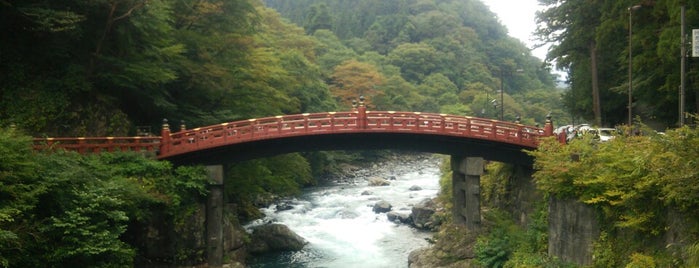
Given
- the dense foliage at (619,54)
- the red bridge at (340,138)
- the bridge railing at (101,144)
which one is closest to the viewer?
the bridge railing at (101,144)

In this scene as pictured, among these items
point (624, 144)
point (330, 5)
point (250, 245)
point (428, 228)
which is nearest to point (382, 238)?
point (428, 228)

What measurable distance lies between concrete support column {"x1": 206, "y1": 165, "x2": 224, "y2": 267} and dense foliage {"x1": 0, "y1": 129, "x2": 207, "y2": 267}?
4099mm

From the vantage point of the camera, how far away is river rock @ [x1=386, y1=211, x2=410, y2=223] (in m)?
38.7

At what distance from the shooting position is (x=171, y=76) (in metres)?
27.6

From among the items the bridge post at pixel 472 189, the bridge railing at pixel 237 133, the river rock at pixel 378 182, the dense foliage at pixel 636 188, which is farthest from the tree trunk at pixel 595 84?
the river rock at pixel 378 182

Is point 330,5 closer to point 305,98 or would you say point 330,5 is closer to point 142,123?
point 305,98

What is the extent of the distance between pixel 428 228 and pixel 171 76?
715 inches

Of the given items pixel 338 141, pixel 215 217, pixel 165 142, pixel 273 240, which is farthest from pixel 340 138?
pixel 165 142

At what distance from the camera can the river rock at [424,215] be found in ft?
121

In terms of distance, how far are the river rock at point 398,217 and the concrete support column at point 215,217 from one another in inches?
583

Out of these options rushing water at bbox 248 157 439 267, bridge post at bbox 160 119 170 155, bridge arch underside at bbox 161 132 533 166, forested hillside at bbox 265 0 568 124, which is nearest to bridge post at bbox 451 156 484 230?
bridge arch underside at bbox 161 132 533 166

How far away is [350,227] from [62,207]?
21.2 meters

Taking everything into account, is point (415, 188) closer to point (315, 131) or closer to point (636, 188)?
point (315, 131)

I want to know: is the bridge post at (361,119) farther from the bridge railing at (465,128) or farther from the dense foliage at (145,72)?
the dense foliage at (145,72)
